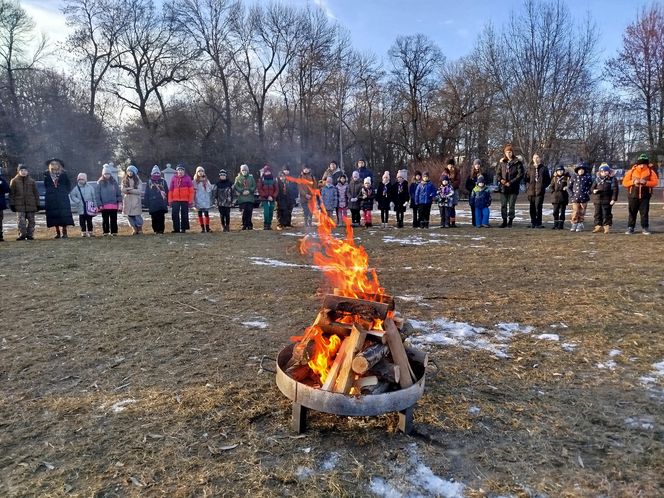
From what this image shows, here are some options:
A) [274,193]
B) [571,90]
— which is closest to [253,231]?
[274,193]

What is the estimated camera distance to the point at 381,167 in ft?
167

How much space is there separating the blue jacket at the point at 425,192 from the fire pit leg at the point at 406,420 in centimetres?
1181

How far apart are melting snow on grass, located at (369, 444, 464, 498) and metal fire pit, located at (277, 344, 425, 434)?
34cm

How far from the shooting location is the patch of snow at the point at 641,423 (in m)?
3.00

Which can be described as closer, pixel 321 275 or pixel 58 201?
pixel 321 275

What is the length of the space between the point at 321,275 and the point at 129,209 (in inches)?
312

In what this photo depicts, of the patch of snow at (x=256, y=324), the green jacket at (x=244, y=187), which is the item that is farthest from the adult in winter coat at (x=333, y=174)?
the patch of snow at (x=256, y=324)

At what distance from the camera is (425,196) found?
1424cm

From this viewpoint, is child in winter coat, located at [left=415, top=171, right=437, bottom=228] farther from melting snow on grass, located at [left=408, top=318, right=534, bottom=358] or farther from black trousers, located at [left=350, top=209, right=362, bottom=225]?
melting snow on grass, located at [left=408, top=318, right=534, bottom=358]

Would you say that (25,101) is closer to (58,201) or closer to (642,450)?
(58,201)

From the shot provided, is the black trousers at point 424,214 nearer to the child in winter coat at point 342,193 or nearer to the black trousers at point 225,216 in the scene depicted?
the child in winter coat at point 342,193

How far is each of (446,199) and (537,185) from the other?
2.58 m

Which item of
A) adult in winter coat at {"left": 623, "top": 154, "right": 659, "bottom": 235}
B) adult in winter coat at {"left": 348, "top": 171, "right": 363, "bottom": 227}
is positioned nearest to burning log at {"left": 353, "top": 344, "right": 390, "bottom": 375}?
adult in winter coat at {"left": 623, "top": 154, "right": 659, "bottom": 235}

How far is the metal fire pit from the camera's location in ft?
9.14
